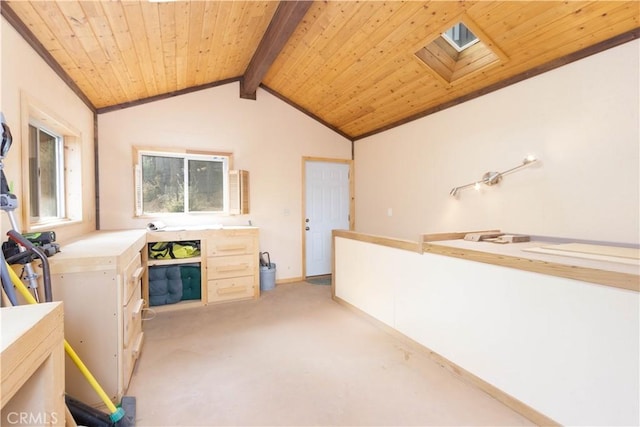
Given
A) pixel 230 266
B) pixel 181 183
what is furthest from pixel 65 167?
pixel 230 266

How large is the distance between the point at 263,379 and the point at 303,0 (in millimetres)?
3036

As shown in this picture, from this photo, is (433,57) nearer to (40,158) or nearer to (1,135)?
(1,135)

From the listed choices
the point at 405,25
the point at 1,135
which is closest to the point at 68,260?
the point at 1,135

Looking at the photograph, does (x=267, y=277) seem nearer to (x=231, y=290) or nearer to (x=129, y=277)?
(x=231, y=290)

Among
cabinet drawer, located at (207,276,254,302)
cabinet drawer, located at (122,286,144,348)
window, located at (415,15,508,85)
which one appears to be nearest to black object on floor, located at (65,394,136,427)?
cabinet drawer, located at (122,286,144,348)

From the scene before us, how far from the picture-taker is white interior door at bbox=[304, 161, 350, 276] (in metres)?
5.18

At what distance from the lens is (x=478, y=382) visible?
6.90 ft

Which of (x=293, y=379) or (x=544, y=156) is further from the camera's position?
(x=544, y=156)

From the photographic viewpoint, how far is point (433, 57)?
324cm

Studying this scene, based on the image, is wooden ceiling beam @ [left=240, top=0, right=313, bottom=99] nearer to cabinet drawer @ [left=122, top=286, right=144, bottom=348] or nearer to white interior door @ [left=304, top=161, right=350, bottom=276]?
white interior door @ [left=304, top=161, right=350, bottom=276]

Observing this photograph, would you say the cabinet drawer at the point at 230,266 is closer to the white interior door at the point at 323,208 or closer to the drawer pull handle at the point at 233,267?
the drawer pull handle at the point at 233,267

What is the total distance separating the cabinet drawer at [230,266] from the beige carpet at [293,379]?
681 millimetres

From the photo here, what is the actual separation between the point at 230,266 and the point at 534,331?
3.26 m

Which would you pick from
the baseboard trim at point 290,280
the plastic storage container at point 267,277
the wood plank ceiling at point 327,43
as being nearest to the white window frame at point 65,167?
the wood plank ceiling at point 327,43
